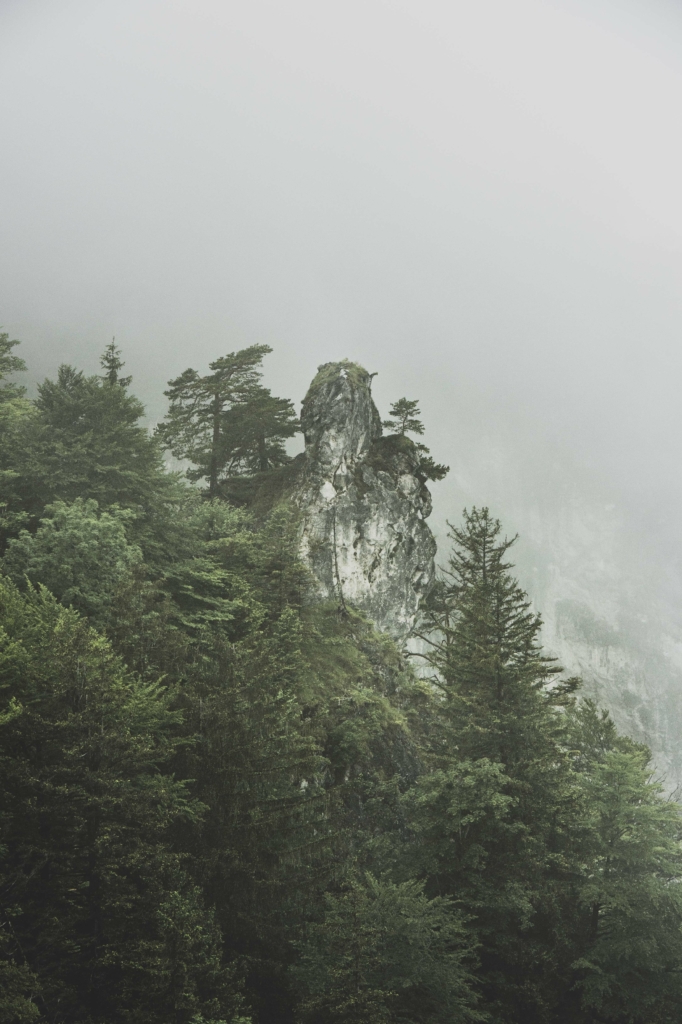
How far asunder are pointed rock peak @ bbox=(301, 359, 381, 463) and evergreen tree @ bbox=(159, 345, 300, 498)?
1.74 m

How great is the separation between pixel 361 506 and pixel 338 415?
556 centimetres

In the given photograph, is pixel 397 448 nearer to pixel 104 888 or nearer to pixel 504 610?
pixel 504 610

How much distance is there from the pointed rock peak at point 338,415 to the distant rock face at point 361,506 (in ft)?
0.19

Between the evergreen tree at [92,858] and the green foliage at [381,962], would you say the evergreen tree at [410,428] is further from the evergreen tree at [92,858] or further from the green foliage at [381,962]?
the evergreen tree at [92,858]

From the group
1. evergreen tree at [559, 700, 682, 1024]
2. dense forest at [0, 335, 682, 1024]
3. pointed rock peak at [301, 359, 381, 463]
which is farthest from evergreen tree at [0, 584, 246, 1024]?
pointed rock peak at [301, 359, 381, 463]

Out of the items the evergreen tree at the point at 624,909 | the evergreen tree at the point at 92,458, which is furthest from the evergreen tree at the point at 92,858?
the evergreen tree at the point at 624,909

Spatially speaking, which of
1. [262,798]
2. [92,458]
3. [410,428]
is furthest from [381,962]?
[410,428]

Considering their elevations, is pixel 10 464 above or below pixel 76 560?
above

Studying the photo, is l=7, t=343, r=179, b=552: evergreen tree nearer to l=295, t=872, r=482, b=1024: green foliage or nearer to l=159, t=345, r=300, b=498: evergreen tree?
l=295, t=872, r=482, b=1024: green foliage

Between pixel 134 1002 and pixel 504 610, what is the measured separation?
42.4 feet

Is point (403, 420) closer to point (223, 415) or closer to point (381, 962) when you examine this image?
point (223, 415)

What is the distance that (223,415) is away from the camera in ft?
113

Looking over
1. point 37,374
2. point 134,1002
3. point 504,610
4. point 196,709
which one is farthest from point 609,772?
point 37,374

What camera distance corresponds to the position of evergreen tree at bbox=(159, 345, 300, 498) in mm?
34188
